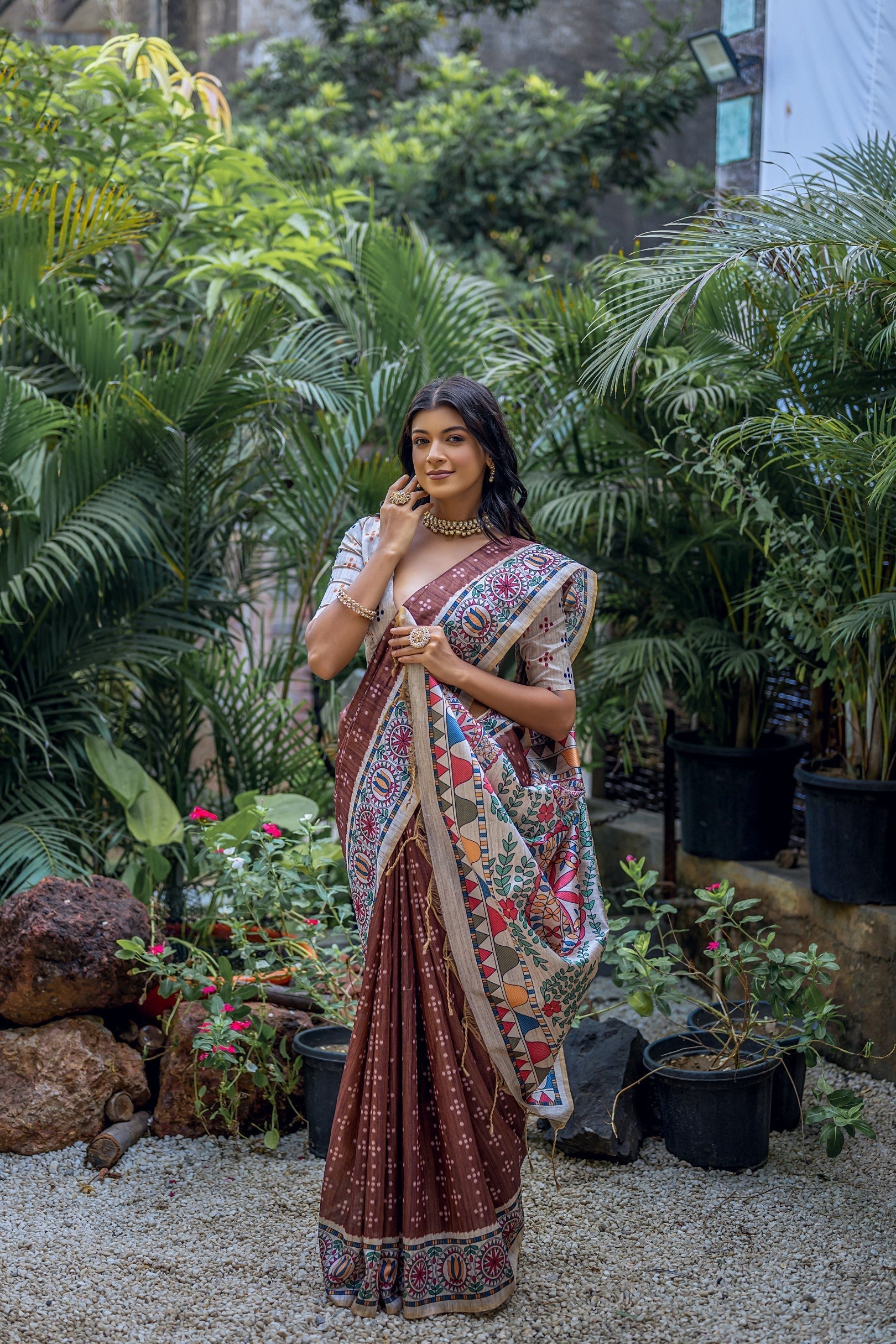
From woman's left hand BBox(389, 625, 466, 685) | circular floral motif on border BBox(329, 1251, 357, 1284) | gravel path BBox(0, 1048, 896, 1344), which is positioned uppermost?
woman's left hand BBox(389, 625, 466, 685)

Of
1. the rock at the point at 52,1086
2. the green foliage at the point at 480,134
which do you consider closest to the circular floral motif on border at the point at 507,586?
the rock at the point at 52,1086

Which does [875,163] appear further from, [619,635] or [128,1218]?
[128,1218]

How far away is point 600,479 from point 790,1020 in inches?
81.2

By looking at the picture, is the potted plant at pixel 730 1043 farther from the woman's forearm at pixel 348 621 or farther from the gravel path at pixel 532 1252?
the woman's forearm at pixel 348 621

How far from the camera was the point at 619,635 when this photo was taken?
5.10m

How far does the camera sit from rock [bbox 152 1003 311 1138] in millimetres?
3551

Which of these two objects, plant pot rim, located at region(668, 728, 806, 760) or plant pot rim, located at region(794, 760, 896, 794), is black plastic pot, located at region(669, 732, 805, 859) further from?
plant pot rim, located at region(794, 760, 896, 794)

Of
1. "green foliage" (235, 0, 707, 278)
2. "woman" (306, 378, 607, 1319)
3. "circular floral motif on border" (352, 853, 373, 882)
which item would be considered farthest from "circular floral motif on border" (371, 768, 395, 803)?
"green foliage" (235, 0, 707, 278)

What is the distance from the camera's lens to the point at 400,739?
2633 mm

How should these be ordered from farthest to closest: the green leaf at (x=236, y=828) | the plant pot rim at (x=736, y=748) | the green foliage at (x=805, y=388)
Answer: the plant pot rim at (x=736, y=748) → the green leaf at (x=236, y=828) → the green foliage at (x=805, y=388)

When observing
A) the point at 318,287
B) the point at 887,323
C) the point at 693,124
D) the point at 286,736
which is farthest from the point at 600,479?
the point at 693,124

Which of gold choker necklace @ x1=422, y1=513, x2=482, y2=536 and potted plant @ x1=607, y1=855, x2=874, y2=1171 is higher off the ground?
gold choker necklace @ x1=422, y1=513, x2=482, y2=536

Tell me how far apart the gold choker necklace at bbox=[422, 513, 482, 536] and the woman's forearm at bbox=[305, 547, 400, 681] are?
0.53 feet

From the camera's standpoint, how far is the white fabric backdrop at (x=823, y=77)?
4965 mm
